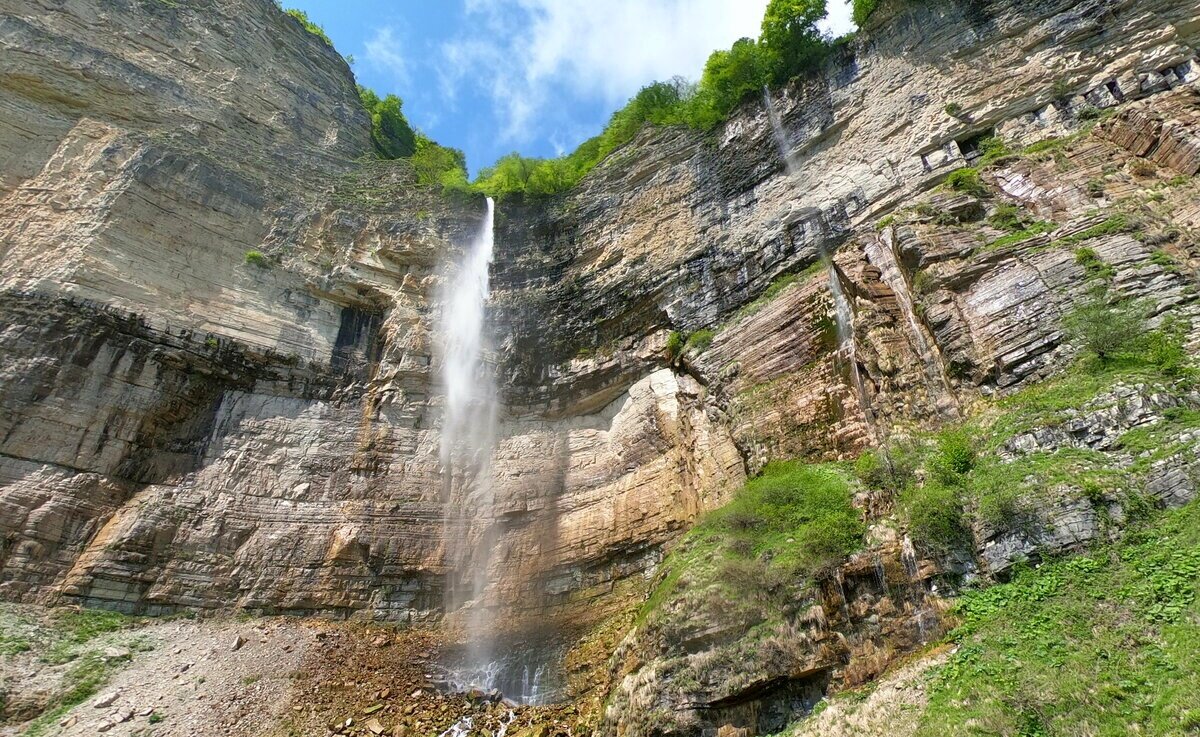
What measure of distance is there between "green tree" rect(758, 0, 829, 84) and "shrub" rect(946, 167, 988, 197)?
771cm

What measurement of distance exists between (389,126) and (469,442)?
745 inches

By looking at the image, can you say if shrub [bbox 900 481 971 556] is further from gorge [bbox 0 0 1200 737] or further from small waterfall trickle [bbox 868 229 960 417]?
small waterfall trickle [bbox 868 229 960 417]

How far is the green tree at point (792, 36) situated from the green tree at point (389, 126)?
668 inches

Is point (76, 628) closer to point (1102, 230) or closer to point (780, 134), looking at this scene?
point (1102, 230)

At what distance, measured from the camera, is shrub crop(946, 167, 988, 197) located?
13742 mm

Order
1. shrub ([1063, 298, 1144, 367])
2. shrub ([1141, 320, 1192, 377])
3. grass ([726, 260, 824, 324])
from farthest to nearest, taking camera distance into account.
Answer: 1. grass ([726, 260, 824, 324])
2. shrub ([1063, 298, 1144, 367])
3. shrub ([1141, 320, 1192, 377])

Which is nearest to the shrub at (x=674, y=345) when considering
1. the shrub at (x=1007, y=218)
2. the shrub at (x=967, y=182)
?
the shrub at (x=967, y=182)

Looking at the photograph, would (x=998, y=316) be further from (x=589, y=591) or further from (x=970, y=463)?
(x=589, y=591)

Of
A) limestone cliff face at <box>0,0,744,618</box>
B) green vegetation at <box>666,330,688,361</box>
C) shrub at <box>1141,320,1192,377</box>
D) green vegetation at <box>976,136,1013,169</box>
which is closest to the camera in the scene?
shrub at <box>1141,320,1192,377</box>

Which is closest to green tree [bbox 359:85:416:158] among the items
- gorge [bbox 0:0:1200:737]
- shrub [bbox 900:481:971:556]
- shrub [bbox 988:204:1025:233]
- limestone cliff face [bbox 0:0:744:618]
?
gorge [bbox 0:0:1200:737]

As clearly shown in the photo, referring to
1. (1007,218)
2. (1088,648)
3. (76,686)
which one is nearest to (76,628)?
(76,686)

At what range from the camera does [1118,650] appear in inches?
262

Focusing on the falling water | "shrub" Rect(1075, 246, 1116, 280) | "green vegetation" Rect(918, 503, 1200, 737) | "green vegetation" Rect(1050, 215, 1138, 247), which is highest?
the falling water

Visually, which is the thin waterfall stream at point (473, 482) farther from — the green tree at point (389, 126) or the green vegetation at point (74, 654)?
the green tree at point (389, 126)
